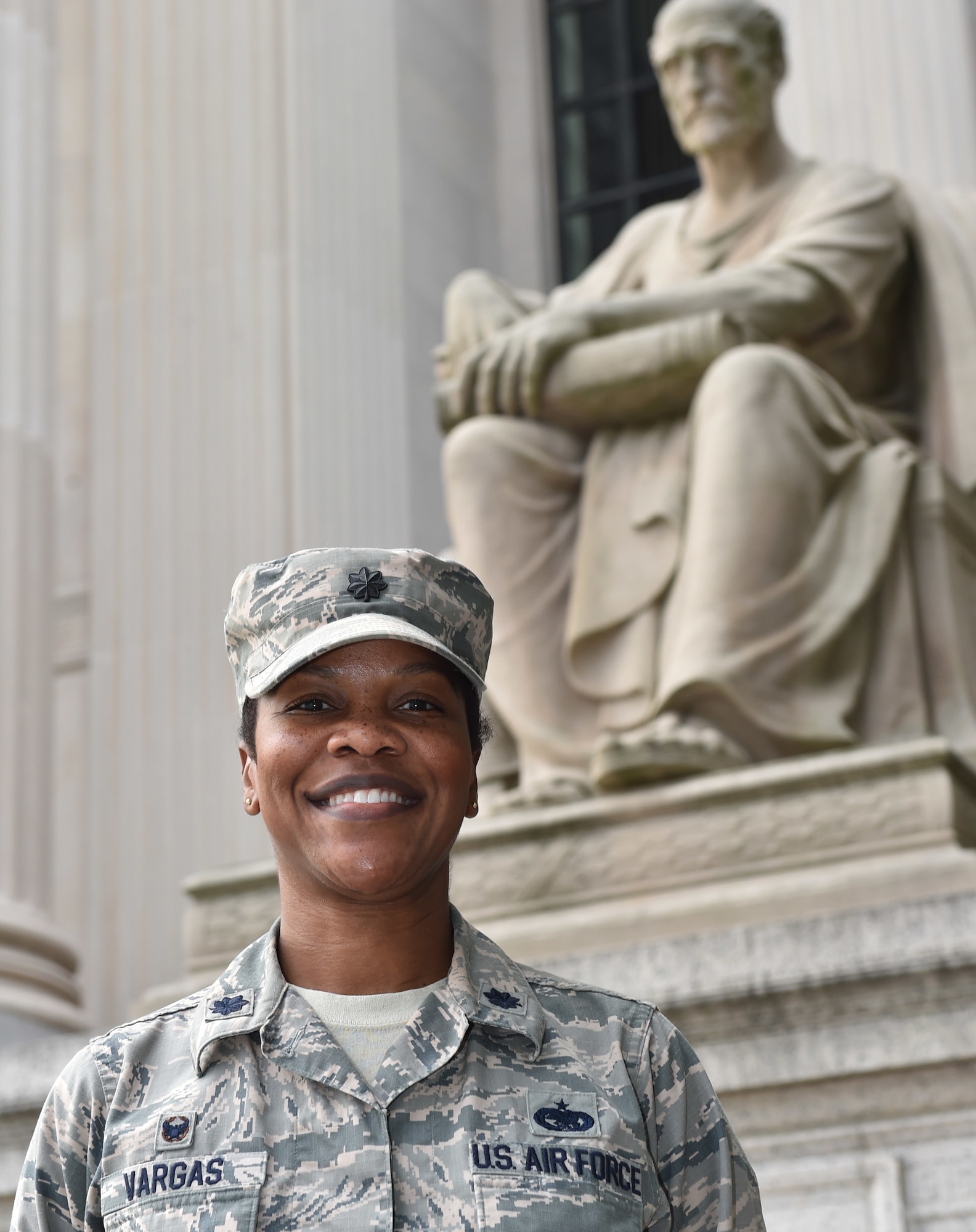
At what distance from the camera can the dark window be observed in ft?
43.1

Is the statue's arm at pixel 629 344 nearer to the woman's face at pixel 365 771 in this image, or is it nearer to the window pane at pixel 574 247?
the woman's face at pixel 365 771

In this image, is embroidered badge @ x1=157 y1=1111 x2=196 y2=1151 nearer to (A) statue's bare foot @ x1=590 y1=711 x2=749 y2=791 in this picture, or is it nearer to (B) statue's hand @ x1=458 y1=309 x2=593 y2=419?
(A) statue's bare foot @ x1=590 y1=711 x2=749 y2=791

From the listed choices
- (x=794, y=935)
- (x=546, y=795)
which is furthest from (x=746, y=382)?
(x=794, y=935)

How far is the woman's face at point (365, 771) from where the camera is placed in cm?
200

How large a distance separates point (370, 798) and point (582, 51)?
12267 millimetres

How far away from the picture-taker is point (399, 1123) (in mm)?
1929

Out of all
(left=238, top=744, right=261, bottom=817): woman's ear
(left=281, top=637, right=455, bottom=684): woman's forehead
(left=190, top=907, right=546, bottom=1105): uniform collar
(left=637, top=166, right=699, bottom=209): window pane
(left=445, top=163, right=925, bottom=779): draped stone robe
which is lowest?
(left=190, top=907, right=546, bottom=1105): uniform collar

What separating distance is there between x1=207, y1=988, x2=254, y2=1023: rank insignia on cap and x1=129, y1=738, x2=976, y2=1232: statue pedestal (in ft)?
10.2

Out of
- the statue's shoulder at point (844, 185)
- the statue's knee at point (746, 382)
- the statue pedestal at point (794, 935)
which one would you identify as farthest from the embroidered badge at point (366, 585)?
the statue's shoulder at point (844, 185)

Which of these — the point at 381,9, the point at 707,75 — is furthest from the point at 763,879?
the point at 381,9

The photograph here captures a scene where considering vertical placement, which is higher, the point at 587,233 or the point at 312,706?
the point at 587,233

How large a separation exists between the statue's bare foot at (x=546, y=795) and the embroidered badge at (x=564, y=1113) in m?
4.30

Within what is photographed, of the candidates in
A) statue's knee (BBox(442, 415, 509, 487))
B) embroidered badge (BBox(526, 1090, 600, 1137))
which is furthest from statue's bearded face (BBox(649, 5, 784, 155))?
embroidered badge (BBox(526, 1090, 600, 1137))

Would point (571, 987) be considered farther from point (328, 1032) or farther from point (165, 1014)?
point (165, 1014)
